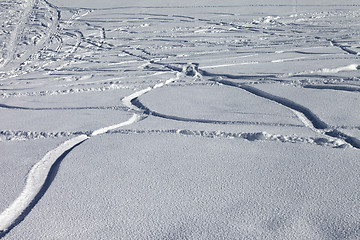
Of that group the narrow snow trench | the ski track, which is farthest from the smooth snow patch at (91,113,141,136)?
the ski track

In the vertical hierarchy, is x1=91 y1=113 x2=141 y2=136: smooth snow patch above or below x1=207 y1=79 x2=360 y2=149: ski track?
below

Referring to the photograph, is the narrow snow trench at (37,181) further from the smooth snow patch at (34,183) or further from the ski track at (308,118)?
the ski track at (308,118)

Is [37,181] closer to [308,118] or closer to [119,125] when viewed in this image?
[119,125]

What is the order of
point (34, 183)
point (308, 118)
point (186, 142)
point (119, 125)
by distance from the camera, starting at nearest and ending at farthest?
point (34, 183)
point (186, 142)
point (308, 118)
point (119, 125)

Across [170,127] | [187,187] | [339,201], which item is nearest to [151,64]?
[170,127]

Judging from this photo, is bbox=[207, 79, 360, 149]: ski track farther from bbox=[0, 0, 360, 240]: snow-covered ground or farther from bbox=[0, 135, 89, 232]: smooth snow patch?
bbox=[0, 135, 89, 232]: smooth snow patch

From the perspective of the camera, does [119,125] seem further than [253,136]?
Yes

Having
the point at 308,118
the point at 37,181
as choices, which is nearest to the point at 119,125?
the point at 37,181
